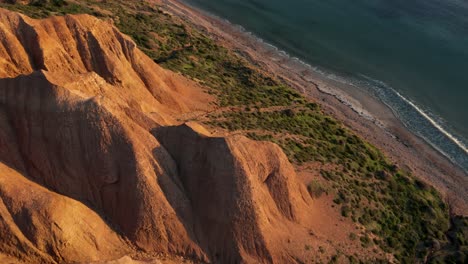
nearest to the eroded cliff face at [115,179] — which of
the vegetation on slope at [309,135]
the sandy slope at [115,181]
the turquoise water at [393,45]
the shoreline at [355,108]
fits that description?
the sandy slope at [115,181]

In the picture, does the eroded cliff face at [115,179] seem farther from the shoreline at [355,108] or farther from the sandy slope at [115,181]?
the shoreline at [355,108]

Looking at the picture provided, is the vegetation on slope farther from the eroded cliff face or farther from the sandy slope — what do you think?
the eroded cliff face

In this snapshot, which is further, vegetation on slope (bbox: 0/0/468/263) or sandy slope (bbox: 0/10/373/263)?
vegetation on slope (bbox: 0/0/468/263)

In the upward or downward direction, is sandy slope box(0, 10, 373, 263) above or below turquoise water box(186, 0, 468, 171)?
below

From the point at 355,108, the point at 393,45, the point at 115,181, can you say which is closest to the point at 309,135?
the point at 355,108

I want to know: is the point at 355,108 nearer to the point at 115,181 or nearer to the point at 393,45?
the point at 393,45

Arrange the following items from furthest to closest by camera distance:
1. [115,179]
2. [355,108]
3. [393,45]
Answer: [393,45] < [355,108] < [115,179]

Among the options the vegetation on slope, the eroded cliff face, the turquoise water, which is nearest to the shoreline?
the turquoise water
